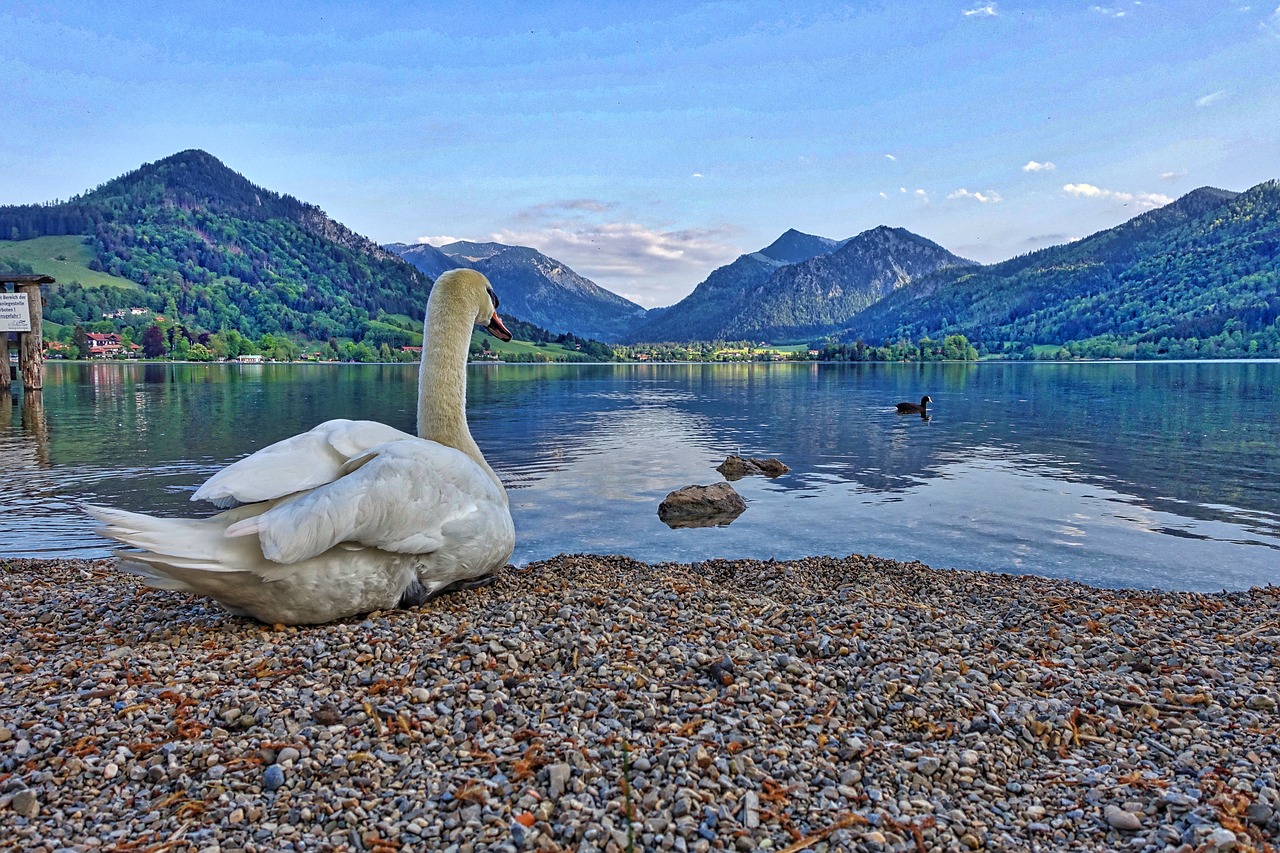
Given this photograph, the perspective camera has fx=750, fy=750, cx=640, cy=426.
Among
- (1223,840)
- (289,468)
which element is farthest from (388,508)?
(1223,840)

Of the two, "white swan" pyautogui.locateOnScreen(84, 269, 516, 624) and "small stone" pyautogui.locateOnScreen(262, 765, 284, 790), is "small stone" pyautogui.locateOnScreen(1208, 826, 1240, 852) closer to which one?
"small stone" pyautogui.locateOnScreen(262, 765, 284, 790)

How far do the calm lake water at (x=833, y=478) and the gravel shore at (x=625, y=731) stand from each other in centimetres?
709

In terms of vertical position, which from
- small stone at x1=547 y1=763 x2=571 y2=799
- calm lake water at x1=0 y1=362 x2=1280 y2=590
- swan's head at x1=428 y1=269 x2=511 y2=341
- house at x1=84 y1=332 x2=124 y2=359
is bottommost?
calm lake water at x1=0 y1=362 x2=1280 y2=590

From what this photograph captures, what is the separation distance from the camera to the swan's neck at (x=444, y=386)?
29.6 ft

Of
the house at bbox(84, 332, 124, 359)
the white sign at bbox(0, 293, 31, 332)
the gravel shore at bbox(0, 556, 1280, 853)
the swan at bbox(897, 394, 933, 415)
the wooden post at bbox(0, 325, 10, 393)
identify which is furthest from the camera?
the house at bbox(84, 332, 124, 359)

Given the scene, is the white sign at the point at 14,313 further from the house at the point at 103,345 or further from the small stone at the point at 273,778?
the house at the point at 103,345

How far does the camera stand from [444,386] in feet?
29.7

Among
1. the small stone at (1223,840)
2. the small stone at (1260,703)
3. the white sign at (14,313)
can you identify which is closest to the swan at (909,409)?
the small stone at (1260,703)

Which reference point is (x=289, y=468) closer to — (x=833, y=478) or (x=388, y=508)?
(x=388, y=508)

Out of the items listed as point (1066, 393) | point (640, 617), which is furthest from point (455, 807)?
point (1066, 393)

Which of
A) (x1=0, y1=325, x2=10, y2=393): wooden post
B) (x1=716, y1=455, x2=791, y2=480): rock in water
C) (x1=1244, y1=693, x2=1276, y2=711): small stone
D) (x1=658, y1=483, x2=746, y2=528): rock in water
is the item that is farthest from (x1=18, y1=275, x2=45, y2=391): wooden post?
(x1=1244, y1=693, x2=1276, y2=711): small stone

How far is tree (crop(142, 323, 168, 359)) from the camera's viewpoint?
19002cm

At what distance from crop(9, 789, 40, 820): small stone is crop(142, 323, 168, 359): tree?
729 ft

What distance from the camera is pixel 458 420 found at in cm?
917
